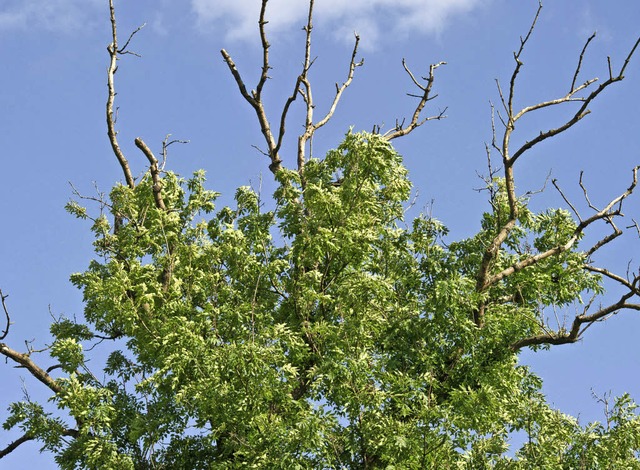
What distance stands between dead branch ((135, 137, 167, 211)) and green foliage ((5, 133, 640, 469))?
18 cm

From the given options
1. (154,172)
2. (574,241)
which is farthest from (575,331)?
(154,172)

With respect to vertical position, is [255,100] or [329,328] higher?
[255,100]

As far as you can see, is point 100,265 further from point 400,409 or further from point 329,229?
point 400,409

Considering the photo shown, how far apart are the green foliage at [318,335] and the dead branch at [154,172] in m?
0.18

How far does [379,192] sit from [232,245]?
139 inches

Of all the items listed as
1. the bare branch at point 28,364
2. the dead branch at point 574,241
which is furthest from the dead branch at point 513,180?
the bare branch at point 28,364

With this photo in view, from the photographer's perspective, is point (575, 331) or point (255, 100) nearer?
point (575, 331)

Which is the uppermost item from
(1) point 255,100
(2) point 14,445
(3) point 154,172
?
(1) point 255,100

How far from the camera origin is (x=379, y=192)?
64.2 feet

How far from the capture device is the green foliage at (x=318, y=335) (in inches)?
605

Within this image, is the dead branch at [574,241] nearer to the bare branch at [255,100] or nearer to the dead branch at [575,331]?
the dead branch at [575,331]

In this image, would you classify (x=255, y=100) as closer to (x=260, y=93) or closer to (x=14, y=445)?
(x=260, y=93)

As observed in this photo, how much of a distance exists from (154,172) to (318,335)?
622 cm

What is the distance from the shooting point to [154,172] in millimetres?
20609
